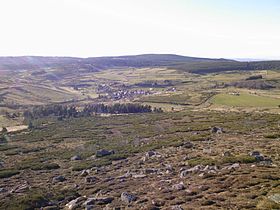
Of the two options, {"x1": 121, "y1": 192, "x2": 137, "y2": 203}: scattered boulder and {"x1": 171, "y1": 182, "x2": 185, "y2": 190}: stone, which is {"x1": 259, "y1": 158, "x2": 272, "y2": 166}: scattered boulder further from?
{"x1": 121, "y1": 192, "x2": 137, "y2": 203}: scattered boulder

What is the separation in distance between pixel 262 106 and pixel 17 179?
256 feet

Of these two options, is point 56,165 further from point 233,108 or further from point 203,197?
point 233,108

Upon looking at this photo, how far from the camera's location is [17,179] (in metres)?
31.6

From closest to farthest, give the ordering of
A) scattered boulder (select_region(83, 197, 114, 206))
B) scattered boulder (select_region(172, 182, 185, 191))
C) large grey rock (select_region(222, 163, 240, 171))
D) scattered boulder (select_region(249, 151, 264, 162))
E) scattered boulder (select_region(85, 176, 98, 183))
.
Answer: scattered boulder (select_region(83, 197, 114, 206))
scattered boulder (select_region(172, 182, 185, 191))
large grey rock (select_region(222, 163, 240, 171))
scattered boulder (select_region(249, 151, 264, 162))
scattered boulder (select_region(85, 176, 98, 183))

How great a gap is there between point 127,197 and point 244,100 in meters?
95.6

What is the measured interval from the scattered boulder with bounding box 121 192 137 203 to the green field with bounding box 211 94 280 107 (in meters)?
83.9

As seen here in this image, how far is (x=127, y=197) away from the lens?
792 inches

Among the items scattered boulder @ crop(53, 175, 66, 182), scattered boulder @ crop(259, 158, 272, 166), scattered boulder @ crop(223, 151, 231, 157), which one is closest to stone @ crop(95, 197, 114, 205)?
scattered boulder @ crop(53, 175, 66, 182)

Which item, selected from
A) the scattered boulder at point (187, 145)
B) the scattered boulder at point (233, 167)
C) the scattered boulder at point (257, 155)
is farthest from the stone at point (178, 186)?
the scattered boulder at point (187, 145)

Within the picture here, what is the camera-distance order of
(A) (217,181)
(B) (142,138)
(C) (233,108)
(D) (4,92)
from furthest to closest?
(D) (4,92) → (C) (233,108) → (B) (142,138) → (A) (217,181)

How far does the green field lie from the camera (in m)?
101

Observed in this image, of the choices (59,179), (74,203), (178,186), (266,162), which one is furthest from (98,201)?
(266,162)

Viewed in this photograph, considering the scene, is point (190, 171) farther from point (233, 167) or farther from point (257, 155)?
point (257, 155)

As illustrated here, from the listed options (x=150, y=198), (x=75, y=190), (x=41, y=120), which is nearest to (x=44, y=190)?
(x=75, y=190)
